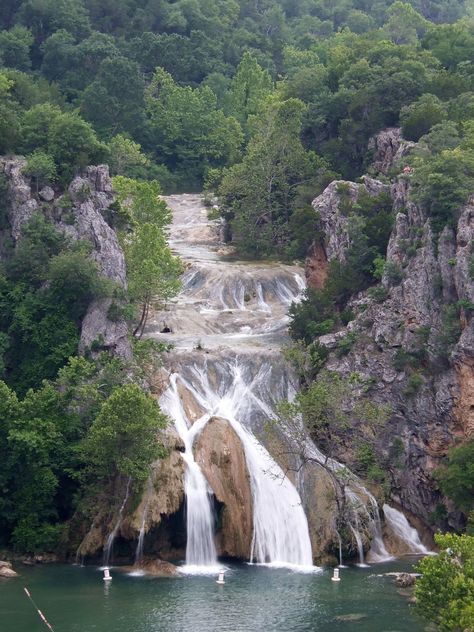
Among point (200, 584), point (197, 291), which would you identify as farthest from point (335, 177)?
point (200, 584)

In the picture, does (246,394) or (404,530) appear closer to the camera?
(404,530)

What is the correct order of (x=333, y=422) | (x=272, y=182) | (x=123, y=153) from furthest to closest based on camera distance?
(x=123, y=153) → (x=272, y=182) → (x=333, y=422)

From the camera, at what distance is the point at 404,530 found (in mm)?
55344

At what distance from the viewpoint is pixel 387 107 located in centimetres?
8038

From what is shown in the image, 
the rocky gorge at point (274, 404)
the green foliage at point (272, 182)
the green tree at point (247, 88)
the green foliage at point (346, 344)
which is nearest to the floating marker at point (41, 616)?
the rocky gorge at point (274, 404)

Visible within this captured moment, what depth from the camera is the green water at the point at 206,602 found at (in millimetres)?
42344

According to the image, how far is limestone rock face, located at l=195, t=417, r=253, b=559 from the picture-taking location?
51.8 metres

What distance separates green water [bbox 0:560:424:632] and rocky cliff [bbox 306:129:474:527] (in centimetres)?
822

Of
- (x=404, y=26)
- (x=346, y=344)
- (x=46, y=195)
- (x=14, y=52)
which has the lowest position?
(x=346, y=344)

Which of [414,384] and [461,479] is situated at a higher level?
[414,384]

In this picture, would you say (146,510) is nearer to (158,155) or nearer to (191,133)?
(158,155)

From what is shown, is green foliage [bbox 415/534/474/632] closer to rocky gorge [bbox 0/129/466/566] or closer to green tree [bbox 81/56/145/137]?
rocky gorge [bbox 0/129/466/566]

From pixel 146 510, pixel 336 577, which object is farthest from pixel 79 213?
pixel 336 577

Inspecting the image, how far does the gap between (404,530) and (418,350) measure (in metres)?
8.54
